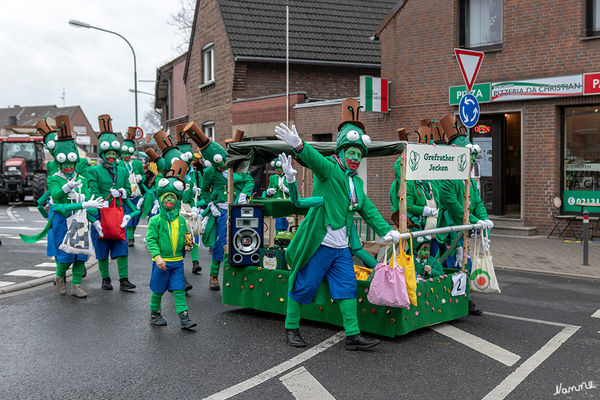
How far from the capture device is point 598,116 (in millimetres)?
14203

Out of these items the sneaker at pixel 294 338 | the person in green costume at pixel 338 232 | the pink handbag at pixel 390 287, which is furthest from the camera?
the sneaker at pixel 294 338

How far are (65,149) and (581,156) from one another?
1125 centimetres

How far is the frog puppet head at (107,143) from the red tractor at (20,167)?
57.5 feet

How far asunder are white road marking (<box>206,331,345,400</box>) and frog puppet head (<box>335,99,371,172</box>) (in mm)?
1732

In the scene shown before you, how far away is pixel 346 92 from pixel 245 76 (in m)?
3.98

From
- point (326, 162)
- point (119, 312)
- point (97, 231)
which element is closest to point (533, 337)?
point (326, 162)

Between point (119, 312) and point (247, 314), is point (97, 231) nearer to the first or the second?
point (119, 312)

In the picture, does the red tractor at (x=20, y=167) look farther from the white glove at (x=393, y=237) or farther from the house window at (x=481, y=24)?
the white glove at (x=393, y=237)

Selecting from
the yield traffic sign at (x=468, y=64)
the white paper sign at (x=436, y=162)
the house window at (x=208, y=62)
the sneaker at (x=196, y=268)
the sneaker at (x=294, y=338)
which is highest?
the house window at (x=208, y=62)

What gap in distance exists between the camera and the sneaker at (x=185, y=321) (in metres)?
6.82

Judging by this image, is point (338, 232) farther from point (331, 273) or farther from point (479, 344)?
point (479, 344)

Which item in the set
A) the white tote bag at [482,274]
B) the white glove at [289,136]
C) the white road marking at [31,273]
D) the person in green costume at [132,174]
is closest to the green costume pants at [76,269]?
the white road marking at [31,273]

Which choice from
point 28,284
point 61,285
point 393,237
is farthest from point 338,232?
point 28,284

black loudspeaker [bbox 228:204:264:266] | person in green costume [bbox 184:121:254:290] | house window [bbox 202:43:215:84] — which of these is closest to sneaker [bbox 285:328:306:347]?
black loudspeaker [bbox 228:204:264:266]
